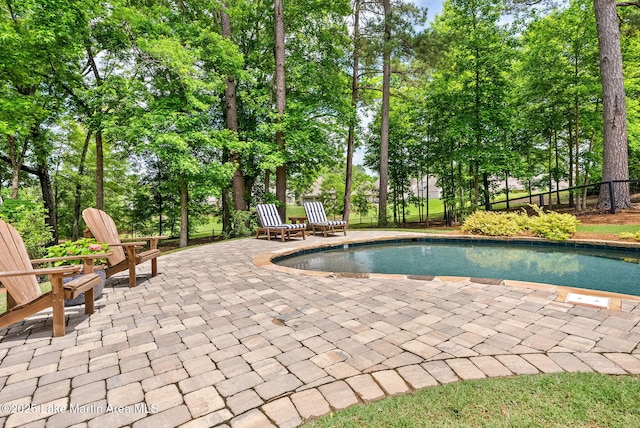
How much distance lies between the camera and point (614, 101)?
9172 millimetres

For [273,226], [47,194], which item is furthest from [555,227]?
[47,194]

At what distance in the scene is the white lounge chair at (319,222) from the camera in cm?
949

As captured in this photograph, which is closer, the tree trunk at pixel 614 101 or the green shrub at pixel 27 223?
the green shrub at pixel 27 223

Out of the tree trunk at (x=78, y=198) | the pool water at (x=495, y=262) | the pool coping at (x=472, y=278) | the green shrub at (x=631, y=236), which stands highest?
the tree trunk at (x=78, y=198)

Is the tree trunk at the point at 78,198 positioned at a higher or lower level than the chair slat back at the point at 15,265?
higher

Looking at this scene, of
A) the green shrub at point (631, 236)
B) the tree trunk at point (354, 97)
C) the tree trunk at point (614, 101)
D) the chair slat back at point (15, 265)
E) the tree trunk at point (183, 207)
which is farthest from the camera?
the tree trunk at point (354, 97)

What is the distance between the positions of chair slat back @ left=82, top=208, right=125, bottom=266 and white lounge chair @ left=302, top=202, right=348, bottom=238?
578 centimetres

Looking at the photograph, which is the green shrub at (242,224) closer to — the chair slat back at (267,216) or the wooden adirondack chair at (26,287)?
the chair slat back at (267,216)

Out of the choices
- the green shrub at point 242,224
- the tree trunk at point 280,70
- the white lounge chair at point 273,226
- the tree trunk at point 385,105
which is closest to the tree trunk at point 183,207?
the green shrub at point 242,224

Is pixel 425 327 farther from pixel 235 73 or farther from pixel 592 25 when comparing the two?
pixel 592 25

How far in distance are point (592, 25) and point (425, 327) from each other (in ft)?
50.0

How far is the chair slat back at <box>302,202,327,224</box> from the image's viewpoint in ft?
32.6

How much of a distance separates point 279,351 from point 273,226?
22.6 feet

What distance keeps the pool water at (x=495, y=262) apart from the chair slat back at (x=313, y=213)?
1.97 m
